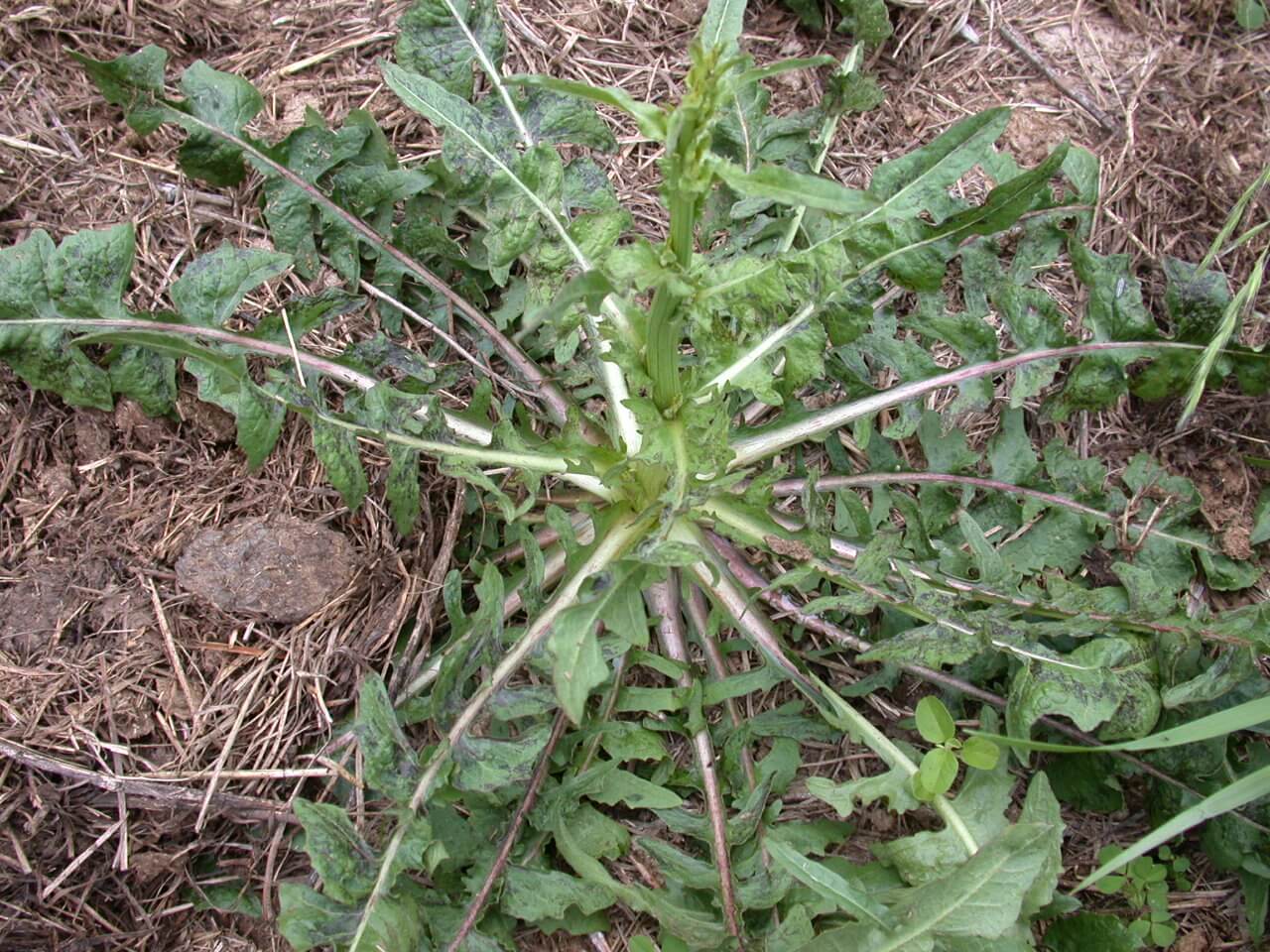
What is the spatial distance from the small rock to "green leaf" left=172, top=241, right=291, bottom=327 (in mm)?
472

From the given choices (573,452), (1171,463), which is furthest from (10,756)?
(1171,463)

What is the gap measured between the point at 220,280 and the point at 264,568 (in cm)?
62

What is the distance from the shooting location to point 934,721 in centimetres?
207

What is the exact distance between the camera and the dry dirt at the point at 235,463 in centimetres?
206

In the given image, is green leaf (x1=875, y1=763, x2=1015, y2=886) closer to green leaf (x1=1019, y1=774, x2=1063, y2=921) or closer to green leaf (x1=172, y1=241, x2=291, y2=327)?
green leaf (x1=1019, y1=774, x2=1063, y2=921)

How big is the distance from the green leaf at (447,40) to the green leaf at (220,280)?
1.85ft

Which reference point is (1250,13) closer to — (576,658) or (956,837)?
(956,837)

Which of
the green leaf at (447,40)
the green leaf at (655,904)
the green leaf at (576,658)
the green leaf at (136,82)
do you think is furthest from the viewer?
the green leaf at (447,40)

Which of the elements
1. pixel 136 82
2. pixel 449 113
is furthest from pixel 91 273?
pixel 449 113

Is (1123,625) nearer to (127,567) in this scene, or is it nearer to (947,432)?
(947,432)

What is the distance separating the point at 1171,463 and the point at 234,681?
7.68 ft

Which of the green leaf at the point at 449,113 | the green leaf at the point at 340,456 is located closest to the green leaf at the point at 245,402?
the green leaf at the point at 340,456

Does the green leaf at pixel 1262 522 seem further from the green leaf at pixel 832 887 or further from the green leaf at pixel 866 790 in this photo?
the green leaf at pixel 832 887

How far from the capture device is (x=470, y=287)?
7.61 ft
